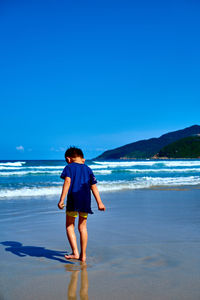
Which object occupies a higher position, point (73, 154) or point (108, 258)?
point (73, 154)

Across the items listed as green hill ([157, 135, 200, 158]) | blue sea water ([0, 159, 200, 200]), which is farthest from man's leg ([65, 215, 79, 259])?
green hill ([157, 135, 200, 158])

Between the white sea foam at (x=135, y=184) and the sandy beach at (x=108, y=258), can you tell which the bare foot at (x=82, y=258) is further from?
the white sea foam at (x=135, y=184)

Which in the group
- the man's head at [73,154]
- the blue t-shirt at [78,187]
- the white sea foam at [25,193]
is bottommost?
the white sea foam at [25,193]

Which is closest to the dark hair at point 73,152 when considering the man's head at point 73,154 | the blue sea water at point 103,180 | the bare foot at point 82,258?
the man's head at point 73,154

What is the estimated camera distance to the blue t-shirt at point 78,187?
3625 mm

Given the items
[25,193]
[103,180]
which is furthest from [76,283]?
[103,180]

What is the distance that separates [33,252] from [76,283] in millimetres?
1352

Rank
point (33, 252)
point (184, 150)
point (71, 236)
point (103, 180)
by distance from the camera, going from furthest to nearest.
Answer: point (184, 150), point (103, 180), point (33, 252), point (71, 236)

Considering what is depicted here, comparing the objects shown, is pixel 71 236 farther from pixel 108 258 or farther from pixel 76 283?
pixel 76 283

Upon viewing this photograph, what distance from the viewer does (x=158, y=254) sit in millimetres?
3824

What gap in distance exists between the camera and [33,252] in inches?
159

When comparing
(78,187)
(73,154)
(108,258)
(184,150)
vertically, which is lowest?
(108,258)

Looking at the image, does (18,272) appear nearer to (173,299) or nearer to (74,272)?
(74,272)

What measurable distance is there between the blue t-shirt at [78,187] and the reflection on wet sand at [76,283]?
66 centimetres
